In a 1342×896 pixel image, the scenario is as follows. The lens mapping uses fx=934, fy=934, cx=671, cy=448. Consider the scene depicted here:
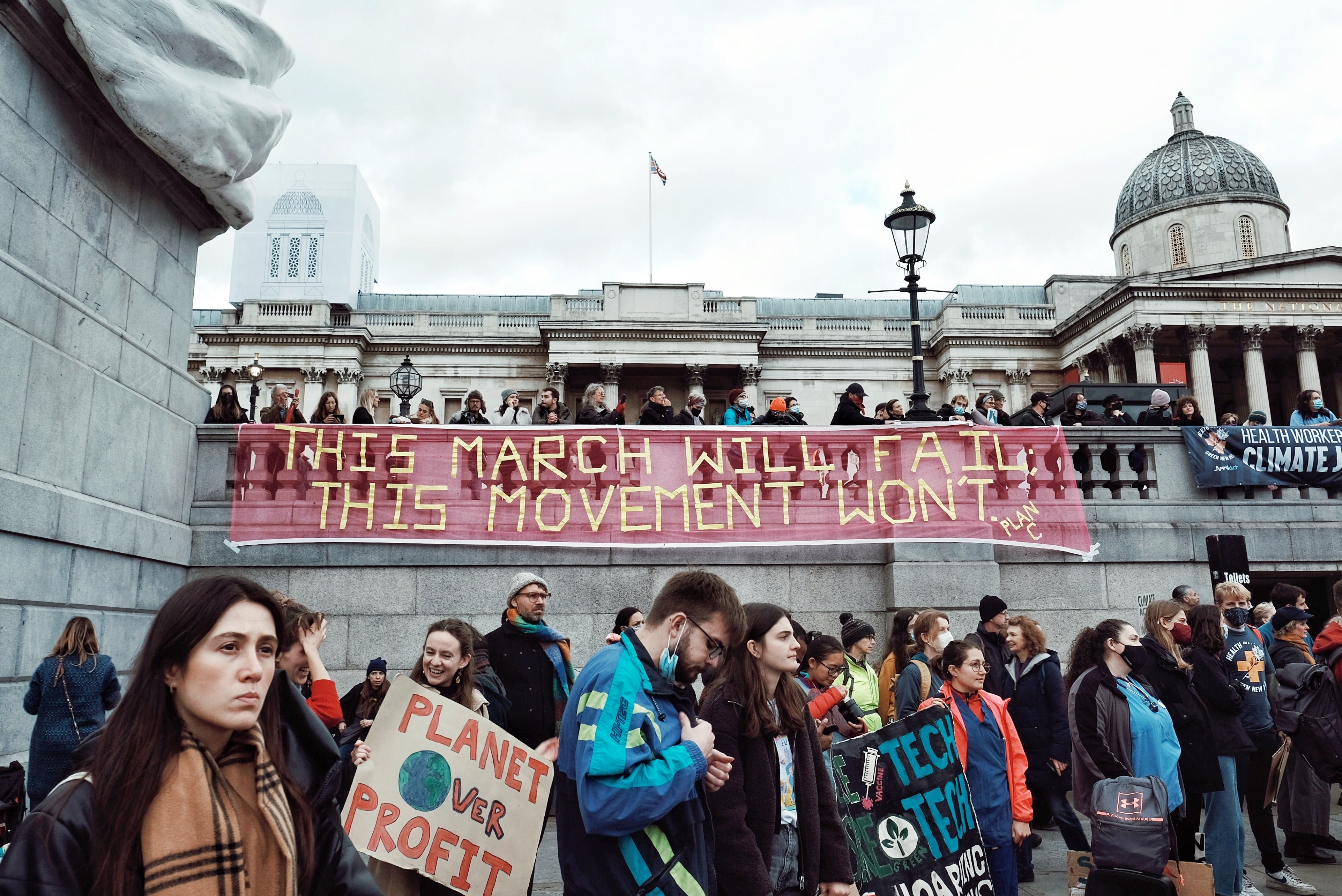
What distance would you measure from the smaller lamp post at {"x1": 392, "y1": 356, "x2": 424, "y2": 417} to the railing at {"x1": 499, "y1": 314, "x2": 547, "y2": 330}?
35.1 metres

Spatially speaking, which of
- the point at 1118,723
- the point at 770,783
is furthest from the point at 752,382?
the point at 770,783

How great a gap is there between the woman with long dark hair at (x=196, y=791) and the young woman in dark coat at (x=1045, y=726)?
20.0 feet

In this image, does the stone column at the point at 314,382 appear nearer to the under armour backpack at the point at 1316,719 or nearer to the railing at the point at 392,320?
the railing at the point at 392,320

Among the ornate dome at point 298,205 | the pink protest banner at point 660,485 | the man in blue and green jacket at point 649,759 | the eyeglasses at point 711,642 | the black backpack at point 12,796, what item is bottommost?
the black backpack at point 12,796

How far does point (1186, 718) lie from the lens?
611 centimetres

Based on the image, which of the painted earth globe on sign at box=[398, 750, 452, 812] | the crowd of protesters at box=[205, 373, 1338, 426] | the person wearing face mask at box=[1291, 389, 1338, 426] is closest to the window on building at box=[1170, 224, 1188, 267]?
the crowd of protesters at box=[205, 373, 1338, 426]

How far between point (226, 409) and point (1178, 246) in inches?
2247

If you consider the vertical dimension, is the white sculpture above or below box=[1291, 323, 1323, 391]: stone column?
below

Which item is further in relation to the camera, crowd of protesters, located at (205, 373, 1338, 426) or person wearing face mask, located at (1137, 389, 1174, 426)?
person wearing face mask, located at (1137, 389, 1174, 426)

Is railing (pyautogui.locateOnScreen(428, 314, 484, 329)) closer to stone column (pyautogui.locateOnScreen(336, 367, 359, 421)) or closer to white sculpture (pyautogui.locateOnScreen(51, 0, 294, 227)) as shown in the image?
stone column (pyautogui.locateOnScreen(336, 367, 359, 421))

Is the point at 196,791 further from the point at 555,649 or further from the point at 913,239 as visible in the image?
the point at 913,239

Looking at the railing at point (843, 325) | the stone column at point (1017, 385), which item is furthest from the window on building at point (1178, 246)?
the railing at point (843, 325)

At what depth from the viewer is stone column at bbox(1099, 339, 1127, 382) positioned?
159 ft

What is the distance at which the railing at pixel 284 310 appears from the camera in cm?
5216
